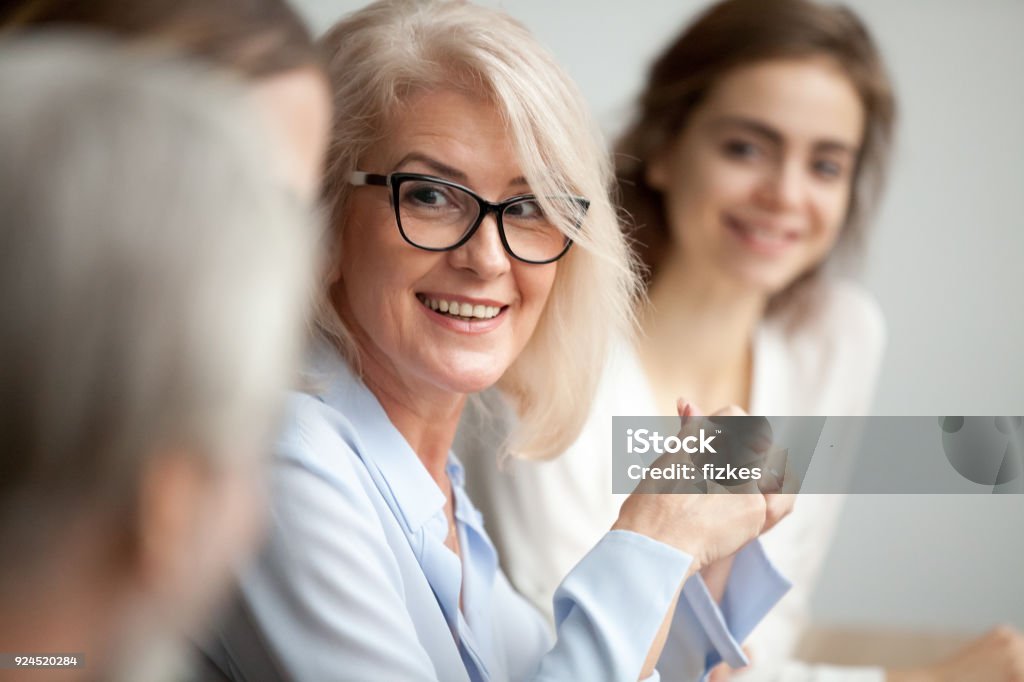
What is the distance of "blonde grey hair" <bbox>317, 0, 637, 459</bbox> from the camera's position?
39.1 inches

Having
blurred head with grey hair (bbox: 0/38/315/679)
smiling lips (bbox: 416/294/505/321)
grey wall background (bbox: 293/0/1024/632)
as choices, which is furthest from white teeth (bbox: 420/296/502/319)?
grey wall background (bbox: 293/0/1024/632)

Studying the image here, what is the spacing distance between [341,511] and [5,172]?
0.56 m

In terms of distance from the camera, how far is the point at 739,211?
1.74m

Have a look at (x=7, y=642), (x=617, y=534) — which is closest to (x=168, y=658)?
(x=7, y=642)

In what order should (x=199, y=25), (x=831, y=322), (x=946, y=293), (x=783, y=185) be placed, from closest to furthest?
(x=199, y=25) → (x=783, y=185) → (x=831, y=322) → (x=946, y=293)

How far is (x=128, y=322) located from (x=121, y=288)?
14 millimetres

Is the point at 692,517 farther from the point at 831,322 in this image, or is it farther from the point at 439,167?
the point at 831,322

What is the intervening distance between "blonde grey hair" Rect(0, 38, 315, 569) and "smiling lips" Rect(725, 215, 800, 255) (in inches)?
55.5

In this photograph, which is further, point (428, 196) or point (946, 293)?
point (946, 293)

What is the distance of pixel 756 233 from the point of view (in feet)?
5.71

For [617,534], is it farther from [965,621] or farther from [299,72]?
[965,621]

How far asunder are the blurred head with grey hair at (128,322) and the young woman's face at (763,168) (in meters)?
1.39

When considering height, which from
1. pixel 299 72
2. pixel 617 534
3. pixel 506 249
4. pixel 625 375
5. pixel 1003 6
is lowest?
pixel 617 534

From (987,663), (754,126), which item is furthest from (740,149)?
(987,663)
